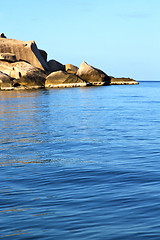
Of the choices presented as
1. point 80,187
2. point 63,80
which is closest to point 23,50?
point 63,80

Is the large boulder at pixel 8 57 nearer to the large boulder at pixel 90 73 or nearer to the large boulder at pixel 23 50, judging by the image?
the large boulder at pixel 23 50

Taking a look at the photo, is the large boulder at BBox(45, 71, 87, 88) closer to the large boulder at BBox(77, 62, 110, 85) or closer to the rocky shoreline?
the rocky shoreline

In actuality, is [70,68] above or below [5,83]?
above

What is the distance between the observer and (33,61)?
92.8 m

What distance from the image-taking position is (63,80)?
85.9 metres

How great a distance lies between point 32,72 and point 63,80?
7.57 m

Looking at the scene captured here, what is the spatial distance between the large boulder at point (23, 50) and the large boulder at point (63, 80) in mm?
8705

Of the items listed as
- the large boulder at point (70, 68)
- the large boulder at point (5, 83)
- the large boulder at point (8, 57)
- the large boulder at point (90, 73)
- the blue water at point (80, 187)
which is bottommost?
the blue water at point (80, 187)

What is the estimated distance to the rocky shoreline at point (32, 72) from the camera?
263ft

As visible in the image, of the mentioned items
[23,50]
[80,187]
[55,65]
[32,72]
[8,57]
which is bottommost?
[80,187]

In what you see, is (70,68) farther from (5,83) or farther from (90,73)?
(5,83)

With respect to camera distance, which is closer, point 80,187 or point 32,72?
point 80,187

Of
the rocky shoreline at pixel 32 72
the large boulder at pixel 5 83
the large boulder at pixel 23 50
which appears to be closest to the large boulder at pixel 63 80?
the rocky shoreline at pixel 32 72

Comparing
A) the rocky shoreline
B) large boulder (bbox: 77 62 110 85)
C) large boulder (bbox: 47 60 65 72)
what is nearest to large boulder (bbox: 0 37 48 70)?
the rocky shoreline
